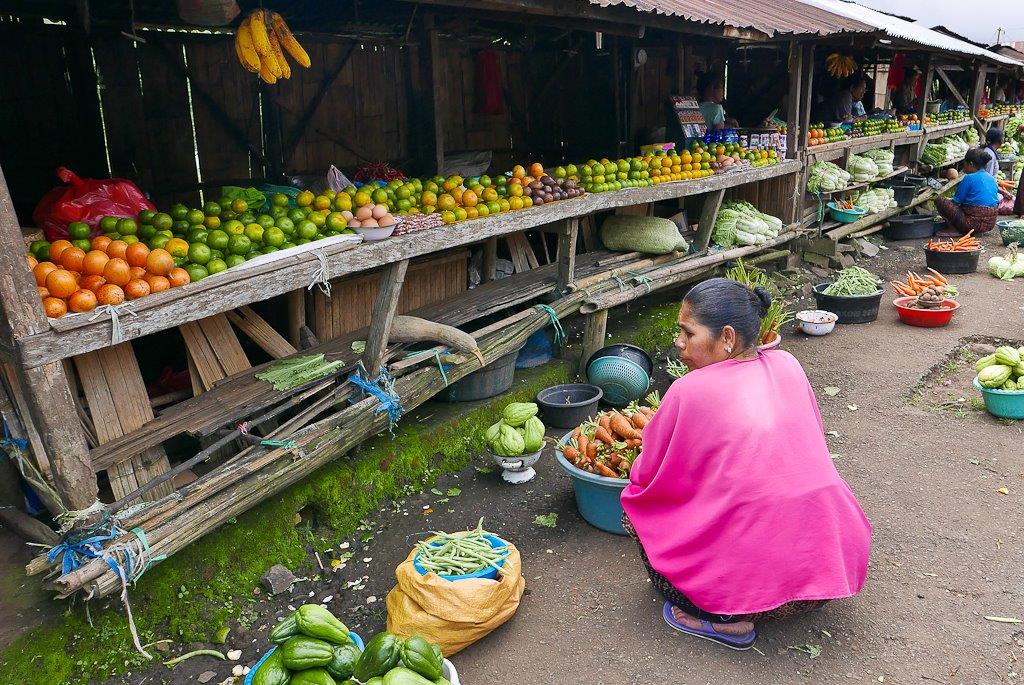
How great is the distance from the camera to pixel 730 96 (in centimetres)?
1345

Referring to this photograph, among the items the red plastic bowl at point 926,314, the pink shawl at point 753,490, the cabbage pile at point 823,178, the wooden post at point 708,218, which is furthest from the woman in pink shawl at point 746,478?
the cabbage pile at point 823,178

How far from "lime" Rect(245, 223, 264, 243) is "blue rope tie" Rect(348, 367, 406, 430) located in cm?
108

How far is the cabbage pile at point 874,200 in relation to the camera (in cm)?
1195

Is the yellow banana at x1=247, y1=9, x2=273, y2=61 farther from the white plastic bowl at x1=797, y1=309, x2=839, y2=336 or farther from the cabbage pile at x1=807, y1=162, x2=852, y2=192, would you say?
the cabbage pile at x1=807, y1=162, x2=852, y2=192

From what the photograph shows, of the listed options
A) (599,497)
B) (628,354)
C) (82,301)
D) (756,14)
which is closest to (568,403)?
(628,354)

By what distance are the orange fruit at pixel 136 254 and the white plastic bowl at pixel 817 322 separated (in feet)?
22.4

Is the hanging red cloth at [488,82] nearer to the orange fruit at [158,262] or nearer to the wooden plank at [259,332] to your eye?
Answer: the wooden plank at [259,332]

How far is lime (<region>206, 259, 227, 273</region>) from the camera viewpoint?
4.09 m

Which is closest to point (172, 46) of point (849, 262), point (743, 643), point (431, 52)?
point (431, 52)

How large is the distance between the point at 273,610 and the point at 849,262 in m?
9.65

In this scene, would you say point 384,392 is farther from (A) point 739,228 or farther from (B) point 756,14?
(B) point 756,14

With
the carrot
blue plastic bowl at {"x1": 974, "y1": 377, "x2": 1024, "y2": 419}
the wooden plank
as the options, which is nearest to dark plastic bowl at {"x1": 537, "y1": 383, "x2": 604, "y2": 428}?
the carrot

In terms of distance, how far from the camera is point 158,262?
3.76 metres

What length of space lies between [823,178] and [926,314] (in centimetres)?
300
